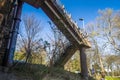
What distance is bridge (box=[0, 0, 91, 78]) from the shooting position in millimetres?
8195

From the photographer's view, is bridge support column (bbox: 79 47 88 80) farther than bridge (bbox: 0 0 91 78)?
Yes

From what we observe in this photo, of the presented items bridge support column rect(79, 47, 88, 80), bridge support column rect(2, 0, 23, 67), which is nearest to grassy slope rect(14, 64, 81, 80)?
bridge support column rect(2, 0, 23, 67)

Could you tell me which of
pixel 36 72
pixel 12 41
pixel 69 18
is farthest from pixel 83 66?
pixel 12 41

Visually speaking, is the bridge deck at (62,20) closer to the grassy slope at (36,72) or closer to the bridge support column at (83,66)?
the bridge support column at (83,66)


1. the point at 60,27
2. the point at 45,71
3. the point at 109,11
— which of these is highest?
the point at 109,11

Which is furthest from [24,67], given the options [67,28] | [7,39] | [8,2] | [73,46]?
[73,46]

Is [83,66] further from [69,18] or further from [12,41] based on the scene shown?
[12,41]

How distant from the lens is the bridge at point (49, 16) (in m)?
8.20

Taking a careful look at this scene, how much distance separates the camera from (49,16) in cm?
1075

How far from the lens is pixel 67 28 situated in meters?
11.3

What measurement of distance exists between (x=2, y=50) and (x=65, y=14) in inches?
200

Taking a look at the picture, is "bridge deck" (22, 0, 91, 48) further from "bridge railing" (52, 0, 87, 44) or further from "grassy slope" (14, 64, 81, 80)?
"grassy slope" (14, 64, 81, 80)

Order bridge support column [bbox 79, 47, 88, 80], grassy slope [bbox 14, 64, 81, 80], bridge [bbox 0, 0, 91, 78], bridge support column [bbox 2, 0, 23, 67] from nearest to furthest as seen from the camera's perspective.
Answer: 1. grassy slope [bbox 14, 64, 81, 80]
2. bridge support column [bbox 2, 0, 23, 67]
3. bridge [bbox 0, 0, 91, 78]
4. bridge support column [bbox 79, 47, 88, 80]

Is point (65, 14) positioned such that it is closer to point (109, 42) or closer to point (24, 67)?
point (24, 67)
